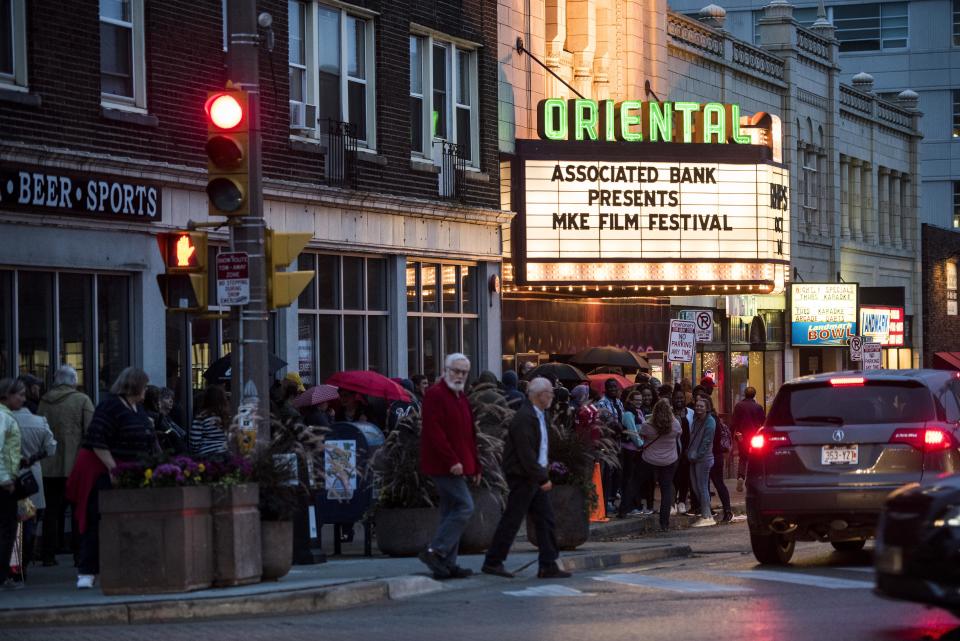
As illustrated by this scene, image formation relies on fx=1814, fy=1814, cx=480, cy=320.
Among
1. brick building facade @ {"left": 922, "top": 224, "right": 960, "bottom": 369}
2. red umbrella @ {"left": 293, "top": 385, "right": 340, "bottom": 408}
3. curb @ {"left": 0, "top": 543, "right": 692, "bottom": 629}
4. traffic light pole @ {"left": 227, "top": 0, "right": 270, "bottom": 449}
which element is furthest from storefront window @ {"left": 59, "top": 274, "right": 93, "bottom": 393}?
brick building facade @ {"left": 922, "top": 224, "right": 960, "bottom": 369}

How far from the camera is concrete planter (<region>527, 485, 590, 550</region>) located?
17641mm

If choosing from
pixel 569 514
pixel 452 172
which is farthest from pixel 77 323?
pixel 452 172

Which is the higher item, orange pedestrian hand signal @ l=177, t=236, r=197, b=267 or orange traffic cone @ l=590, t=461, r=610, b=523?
orange pedestrian hand signal @ l=177, t=236, r=197, b=267

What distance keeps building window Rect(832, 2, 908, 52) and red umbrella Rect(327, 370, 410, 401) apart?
161ft

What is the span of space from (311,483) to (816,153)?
33.7m

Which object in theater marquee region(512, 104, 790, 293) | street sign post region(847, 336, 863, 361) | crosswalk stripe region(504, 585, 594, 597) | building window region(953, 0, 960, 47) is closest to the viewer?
crosswalk stripe region(504, 585, 594, 597)

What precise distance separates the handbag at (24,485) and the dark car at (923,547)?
287 inches

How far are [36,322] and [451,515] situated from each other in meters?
6.86

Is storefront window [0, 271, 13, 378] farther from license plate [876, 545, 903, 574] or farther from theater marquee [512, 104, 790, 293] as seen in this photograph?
theater marquee [512, 104, 790, 293]

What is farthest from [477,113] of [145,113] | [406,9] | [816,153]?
[816,153]

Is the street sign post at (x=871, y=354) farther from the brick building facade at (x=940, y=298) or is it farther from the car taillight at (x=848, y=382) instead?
the car taillight at (x=848, y=382)

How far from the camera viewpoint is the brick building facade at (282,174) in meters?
19.4

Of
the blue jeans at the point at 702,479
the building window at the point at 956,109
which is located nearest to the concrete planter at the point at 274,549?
the blue jeans at the point at 702,479

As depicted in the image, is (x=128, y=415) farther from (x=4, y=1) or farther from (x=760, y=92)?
(x=760, y=92)
